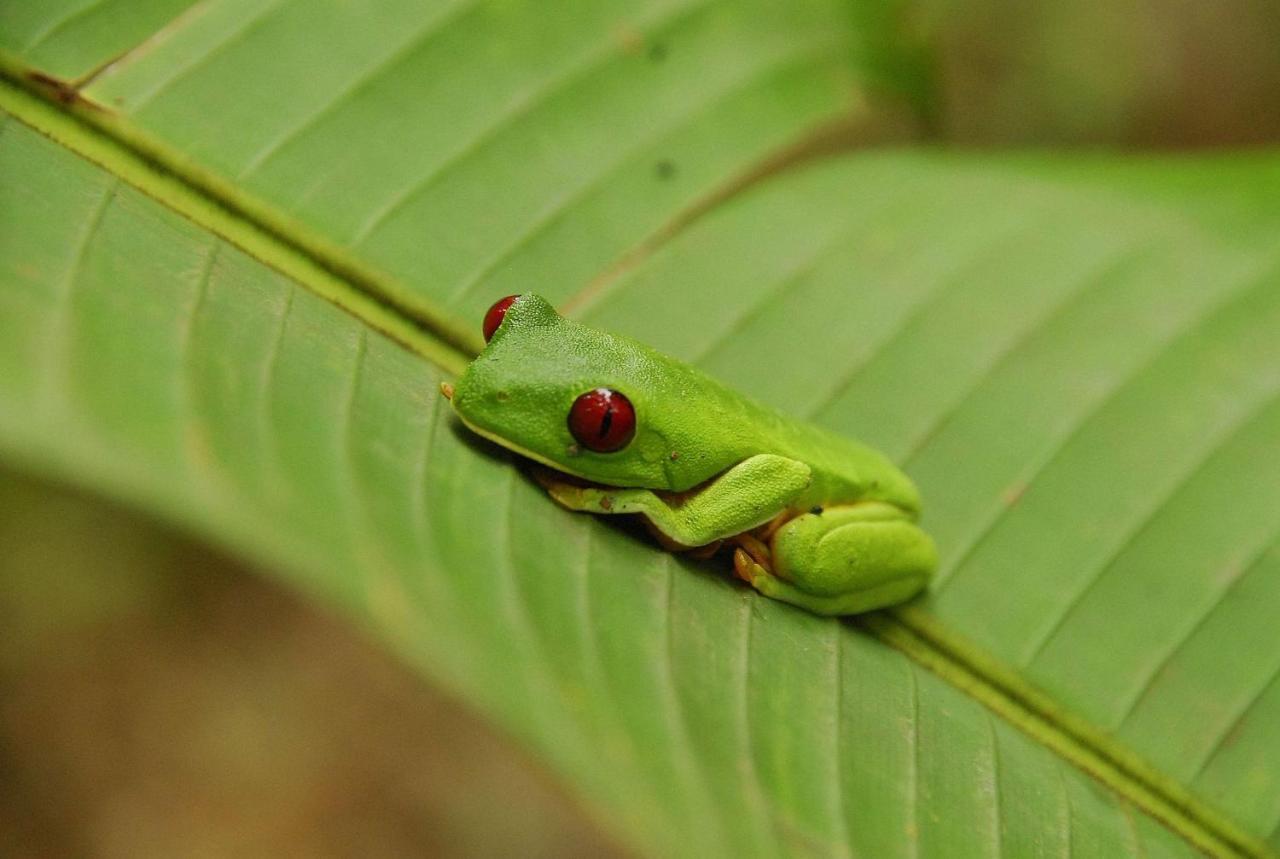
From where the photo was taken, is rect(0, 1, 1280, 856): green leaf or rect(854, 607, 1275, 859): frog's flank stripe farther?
rect(854, 607, 1275, 859): frog's flank stripe

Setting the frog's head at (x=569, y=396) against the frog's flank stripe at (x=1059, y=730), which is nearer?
the frog's head at (x=569, y=396)

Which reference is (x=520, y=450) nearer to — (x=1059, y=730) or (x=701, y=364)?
(x=701, y=364)

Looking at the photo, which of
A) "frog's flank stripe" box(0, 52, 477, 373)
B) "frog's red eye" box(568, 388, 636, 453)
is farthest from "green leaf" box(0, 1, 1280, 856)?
"frog's red eye" box(568, 388, 636, 453)

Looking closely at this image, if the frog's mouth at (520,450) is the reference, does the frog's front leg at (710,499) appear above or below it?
above

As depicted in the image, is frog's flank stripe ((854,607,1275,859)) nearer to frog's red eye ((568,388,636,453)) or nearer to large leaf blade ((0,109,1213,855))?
large leaf blade ((0,109,1213,855))

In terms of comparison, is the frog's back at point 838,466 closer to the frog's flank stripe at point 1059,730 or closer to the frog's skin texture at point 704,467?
the frog's skin texture at point 704,467

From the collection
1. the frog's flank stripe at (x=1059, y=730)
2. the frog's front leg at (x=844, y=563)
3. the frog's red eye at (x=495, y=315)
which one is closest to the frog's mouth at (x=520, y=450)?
the frog's red eye at (x=495, y=315)

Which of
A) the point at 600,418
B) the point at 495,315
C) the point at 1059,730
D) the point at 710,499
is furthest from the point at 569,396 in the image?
the point at 1059,730
